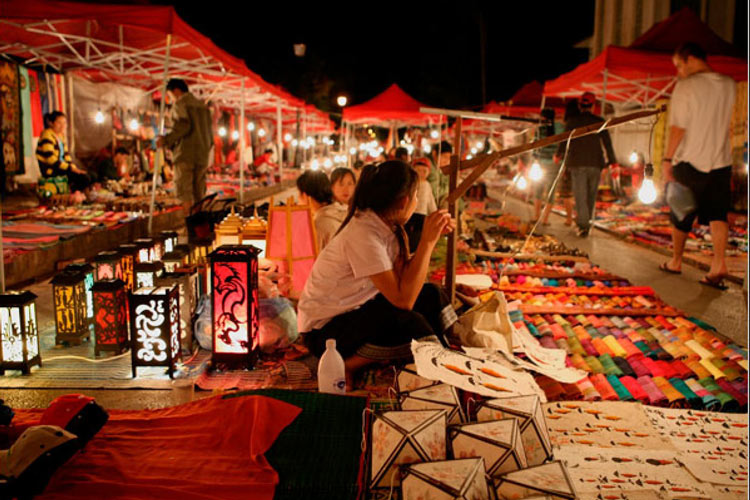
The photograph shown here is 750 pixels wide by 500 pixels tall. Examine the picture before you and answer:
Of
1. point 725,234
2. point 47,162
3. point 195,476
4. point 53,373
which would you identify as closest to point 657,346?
point 725,234

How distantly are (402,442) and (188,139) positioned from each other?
777 centimetres

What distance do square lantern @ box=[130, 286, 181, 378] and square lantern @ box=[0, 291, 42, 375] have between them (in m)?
0.67

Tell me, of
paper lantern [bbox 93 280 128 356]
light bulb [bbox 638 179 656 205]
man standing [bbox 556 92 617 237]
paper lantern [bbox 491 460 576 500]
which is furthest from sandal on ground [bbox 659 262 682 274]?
paper lantern [bbox 93 280 128 356]

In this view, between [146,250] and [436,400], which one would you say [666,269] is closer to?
[436,400]

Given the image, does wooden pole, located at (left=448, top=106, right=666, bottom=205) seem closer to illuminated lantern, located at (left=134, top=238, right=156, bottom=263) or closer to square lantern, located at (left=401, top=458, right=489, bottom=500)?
square lantern, located at (left=401, top=458, right=489, bottom=500)

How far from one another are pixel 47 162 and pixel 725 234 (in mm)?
10745

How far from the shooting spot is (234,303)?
3807 mm

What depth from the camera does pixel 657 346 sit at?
4441 millimetres

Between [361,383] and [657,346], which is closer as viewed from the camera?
[361,383]

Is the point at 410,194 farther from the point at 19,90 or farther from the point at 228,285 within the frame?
the point at 19,90

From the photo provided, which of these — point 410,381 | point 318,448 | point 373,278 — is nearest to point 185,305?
point 373,278

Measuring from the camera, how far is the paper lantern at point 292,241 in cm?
538

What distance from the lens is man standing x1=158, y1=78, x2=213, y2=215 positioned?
349 inches

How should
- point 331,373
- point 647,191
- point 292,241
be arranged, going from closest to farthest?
point 331,373 < point 647,191 < point 292,241
